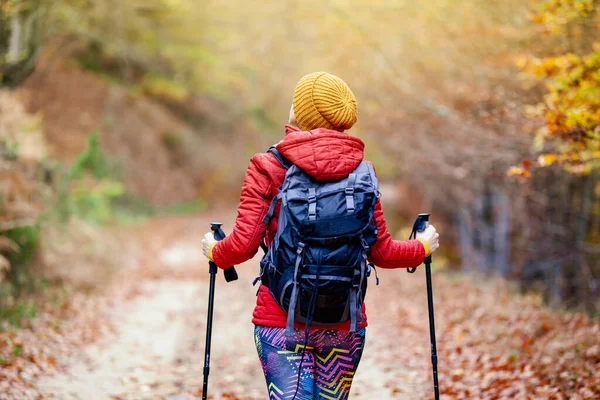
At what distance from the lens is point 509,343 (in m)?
7.02

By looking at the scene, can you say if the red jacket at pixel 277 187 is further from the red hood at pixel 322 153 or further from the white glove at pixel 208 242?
the white glove at pixel 208 242

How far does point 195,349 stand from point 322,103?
219 inches

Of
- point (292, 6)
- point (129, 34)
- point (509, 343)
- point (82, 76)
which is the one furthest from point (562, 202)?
point (82, 76)

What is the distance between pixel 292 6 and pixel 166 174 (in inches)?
613

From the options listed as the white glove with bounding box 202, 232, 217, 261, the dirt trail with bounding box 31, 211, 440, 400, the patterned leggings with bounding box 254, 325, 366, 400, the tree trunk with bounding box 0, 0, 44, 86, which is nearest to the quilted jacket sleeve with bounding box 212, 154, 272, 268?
the white glove with bounding box 202, 232, 217, 261

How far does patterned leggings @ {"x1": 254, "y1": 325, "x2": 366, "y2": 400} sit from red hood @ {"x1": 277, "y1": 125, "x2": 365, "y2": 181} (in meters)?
0.71

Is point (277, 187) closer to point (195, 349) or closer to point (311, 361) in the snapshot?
point (311, 361)

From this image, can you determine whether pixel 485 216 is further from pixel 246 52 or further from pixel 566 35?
pixel 246 52

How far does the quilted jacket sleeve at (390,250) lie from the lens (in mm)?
2727

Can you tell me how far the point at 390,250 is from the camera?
2.78 metres

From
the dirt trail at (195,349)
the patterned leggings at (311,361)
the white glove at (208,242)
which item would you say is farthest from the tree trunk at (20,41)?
the patterned leggings at (311,361)

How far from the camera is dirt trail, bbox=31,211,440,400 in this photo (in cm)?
596

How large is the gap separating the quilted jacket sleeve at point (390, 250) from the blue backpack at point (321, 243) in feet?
0.35

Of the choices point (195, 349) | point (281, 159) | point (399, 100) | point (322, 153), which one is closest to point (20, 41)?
point (195, 349)
